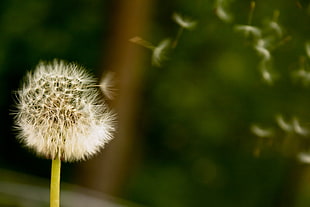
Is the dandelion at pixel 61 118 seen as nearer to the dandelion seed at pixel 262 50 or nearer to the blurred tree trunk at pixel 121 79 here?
the dandelion seed at pixel 262 50

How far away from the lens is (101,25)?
592 cm

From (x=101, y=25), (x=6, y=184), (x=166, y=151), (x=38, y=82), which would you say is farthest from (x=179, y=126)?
(x=38, y=82)

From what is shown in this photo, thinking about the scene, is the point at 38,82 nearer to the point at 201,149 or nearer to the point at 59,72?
the point at 59,72

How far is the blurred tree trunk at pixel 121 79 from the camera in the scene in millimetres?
5215

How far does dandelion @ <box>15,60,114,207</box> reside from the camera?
146 cm

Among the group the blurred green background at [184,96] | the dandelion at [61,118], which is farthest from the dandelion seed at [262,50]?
the blurred green background at [184,96]

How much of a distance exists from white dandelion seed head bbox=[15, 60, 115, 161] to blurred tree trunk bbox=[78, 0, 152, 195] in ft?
11.7

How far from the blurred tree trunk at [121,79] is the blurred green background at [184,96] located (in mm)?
15

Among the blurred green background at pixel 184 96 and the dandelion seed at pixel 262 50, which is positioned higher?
the blurred green background at pixel 184 96

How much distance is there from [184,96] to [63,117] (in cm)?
485

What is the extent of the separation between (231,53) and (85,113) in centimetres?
466

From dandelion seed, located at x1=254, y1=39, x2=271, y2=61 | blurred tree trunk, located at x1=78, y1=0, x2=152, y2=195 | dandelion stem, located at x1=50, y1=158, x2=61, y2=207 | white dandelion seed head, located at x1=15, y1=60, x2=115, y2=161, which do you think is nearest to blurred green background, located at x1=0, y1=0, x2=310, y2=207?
blurred tree trunk, located at x1=78, y1=0, x2=152, y2=195

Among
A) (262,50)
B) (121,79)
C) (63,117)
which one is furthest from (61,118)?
(121,79)

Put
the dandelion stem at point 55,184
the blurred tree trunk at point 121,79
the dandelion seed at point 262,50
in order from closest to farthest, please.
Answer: the dandelion stem at point 55,184 → the dandelion seed at point 262,50 → the blurred tree trunk at point 121,79
